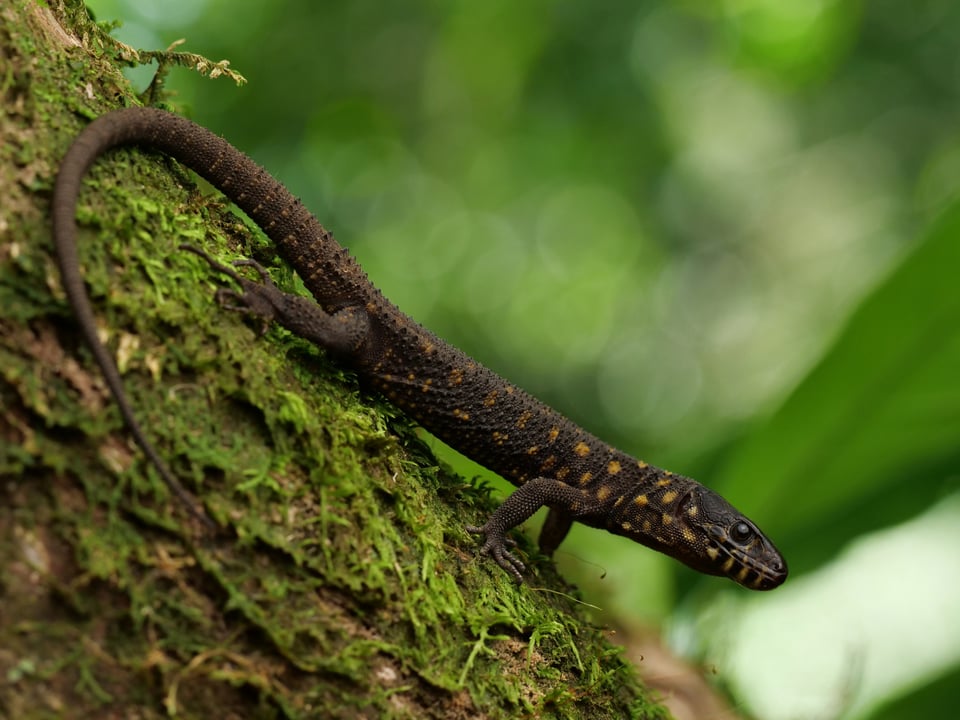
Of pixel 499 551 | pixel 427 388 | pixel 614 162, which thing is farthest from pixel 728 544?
pixel 614 162

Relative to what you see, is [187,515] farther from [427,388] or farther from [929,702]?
[929,702]

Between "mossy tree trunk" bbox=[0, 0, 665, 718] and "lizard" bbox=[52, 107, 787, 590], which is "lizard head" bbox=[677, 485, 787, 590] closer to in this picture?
"lizard" bbox=[52, 107, 787, 590]

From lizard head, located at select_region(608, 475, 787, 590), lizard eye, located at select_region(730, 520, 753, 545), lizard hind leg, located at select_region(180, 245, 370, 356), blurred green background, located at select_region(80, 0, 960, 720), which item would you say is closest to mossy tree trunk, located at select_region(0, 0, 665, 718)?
lizard hind leg, located at select_region(180, 245, 370, 356)

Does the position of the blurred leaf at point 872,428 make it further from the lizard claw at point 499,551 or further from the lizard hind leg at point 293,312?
the lizard hind leg at point 293,312

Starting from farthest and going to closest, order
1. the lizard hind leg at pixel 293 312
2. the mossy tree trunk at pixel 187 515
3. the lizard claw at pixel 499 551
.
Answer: the lizard claw at pixel 499 551 → the lizard hind leg at pixel 293 312 → the mossy tree trunk at pixel 187 515

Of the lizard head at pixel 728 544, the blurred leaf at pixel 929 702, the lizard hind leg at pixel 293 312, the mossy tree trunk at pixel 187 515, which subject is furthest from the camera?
the blurred leaf at pixel 929 702

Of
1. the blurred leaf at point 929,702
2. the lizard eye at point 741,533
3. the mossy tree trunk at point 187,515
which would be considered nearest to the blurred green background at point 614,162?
the blurred leaf at point 929,702

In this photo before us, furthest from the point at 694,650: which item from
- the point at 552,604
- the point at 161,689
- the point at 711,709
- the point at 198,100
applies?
the point at 198,100
